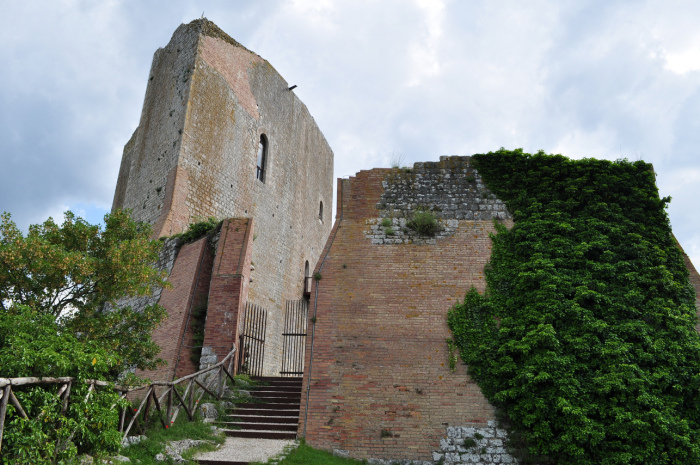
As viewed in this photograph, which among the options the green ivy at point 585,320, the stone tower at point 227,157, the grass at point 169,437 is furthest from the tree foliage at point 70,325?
the stone tower at point 227,157

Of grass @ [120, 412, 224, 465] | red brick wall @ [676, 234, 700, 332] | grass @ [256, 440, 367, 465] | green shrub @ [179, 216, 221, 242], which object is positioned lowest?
grass @ [256, 440, 367, 465]

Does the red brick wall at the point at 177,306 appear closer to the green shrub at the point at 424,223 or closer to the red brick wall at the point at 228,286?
the red brick wall at the point at 228,286

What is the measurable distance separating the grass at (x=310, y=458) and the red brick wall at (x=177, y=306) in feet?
12.4

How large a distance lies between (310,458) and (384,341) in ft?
7.86

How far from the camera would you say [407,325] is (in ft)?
31.1

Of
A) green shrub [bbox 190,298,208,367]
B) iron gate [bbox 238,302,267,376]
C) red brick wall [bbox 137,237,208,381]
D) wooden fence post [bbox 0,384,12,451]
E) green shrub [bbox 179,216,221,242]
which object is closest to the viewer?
wooden fence post [bbox 0,384,12,451]

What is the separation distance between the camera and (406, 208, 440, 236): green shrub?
10.4 metres

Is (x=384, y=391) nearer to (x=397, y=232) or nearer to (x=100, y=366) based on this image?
(x=397, y=232)

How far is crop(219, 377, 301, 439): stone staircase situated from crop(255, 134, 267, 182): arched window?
1028 centimetres

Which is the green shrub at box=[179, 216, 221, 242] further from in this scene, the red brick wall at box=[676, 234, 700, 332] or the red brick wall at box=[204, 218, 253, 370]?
the red brick wall at box=[676, 234, 700, 332]

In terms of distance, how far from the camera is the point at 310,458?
7926 mm

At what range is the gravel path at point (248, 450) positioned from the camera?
756 centimetres

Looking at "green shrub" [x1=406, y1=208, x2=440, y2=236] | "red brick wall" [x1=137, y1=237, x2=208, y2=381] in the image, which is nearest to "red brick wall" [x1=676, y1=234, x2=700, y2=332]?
"green shrub" [x1=406, y1=208, x2=440, y2=236]

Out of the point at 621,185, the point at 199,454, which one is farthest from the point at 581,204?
the point at 199,454
